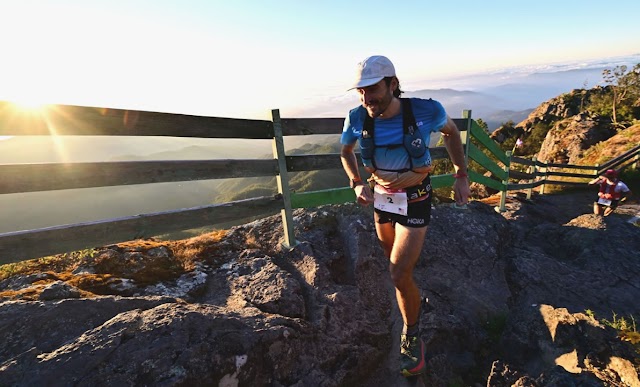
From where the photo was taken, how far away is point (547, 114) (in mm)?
51594

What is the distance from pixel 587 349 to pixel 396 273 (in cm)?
184

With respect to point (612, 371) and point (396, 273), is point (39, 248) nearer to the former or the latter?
point (396, 273)

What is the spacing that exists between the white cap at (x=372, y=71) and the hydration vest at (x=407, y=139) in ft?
1.26

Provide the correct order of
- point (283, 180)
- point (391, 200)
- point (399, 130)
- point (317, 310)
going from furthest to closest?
point (283, 180) → point (317, 310) → point (391, 200) → point (399, 130)

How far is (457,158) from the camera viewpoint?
3.40m

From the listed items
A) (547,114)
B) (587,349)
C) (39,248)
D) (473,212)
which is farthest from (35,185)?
(547,114)

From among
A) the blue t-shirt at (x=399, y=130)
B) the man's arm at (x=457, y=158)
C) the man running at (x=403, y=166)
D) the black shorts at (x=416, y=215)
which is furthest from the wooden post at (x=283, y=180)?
the man's arm at (x=457, y=158)

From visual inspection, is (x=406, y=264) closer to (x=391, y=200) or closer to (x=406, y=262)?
(x=406, y=262)

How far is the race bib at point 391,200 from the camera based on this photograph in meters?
3.00

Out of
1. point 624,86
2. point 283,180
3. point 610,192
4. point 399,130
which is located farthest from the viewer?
point 624,86

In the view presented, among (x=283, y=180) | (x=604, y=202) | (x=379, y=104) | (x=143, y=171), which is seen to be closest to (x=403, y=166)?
(x=379, y=104)

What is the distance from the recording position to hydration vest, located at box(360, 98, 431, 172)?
2.88 meters

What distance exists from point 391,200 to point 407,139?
593 millimetres

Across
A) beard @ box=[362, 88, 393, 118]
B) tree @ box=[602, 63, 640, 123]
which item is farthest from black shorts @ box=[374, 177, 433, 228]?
tree @ box=[602, 63, 640, 123]
